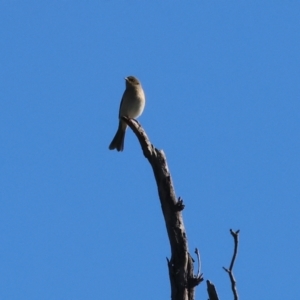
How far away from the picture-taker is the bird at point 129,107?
12883 millimetres

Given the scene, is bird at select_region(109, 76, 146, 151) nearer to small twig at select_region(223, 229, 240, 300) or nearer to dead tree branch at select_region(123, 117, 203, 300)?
dead tree branch at select_region(123, 117, 203, 300)

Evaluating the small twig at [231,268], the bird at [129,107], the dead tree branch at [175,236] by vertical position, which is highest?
the bird at [129,107]

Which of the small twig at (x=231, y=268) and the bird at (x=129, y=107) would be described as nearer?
the small twig at (x=231, y=268)

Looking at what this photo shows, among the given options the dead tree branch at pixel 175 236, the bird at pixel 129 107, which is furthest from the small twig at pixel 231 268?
the bird at pixel 129 107

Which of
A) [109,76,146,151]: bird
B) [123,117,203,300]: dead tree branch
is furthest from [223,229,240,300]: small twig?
[109,76,146,151]: bird

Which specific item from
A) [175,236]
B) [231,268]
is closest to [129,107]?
[175,236]

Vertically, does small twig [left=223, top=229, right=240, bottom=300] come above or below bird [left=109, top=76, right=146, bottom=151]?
below

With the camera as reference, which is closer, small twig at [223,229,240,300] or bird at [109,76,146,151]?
small twig at [223,229,240,300]

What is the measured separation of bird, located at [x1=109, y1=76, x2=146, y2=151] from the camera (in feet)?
42.3

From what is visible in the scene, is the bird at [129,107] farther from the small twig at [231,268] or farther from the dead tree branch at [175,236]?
the small twig at [231,268]

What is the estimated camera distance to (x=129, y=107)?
13.1 m

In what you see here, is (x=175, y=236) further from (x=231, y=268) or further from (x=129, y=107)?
(x=129, y=107)

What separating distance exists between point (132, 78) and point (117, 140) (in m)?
1.49

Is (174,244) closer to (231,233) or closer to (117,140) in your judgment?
(231,233)
